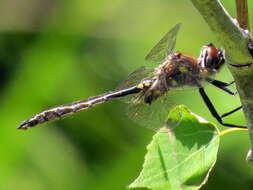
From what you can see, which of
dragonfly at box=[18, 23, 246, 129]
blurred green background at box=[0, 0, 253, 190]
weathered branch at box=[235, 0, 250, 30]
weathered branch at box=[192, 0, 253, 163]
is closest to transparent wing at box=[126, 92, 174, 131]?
dragonfly at box=[18, 23, 246, 129]

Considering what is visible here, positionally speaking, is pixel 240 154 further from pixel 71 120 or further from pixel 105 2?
pixel 105 2

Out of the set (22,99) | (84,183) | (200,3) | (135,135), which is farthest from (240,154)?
(200,3)

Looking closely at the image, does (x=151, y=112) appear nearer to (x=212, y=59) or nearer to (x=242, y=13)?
(x=212, y=59)

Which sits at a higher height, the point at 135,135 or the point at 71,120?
the point at 71,120

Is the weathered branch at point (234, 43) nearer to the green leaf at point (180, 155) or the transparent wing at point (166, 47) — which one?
the green leaf at point (180, 155)

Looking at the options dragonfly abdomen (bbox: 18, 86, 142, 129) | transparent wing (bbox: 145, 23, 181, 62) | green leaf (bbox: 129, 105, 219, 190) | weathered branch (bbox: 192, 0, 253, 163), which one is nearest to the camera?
weathered branch (bbox: 192, 0, 253, 163)

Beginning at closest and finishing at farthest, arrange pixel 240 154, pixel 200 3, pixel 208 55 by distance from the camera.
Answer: pixel 200 3, pixel 208 55, pixel 240 154

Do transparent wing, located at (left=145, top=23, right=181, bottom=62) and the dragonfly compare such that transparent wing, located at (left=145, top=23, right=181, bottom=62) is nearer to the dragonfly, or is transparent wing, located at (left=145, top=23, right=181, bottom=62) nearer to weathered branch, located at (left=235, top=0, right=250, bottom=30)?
the dragonfly
